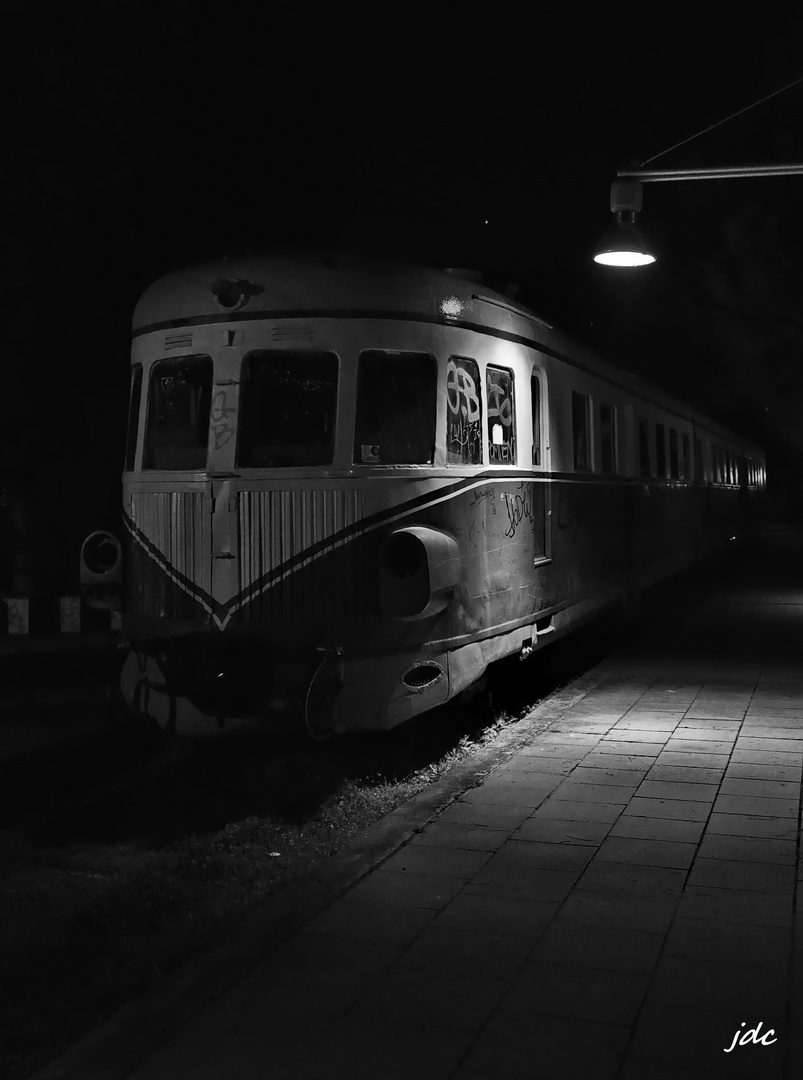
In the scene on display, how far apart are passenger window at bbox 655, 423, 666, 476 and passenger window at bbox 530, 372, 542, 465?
7297 mm

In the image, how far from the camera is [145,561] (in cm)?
867

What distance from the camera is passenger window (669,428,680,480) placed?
18.9 metres

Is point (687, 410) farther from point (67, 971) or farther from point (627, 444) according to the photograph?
point (67, 971)

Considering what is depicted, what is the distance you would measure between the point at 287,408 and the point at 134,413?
1265 millimetres

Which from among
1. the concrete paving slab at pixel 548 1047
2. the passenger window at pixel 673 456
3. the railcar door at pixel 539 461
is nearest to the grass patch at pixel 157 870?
the concrete paving slab at pixel 548 1047

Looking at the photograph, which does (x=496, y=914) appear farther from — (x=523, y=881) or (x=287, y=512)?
(x=287, y=512)

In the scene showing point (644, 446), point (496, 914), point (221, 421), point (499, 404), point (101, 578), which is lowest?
point (496, 914)

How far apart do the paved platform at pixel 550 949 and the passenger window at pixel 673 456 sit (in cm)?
1066

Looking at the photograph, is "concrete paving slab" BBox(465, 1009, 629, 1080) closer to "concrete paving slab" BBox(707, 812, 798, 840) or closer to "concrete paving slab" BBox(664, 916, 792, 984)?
"concrete paving slab" BBox(664, 916, 792, 984)

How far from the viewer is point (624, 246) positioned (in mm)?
10672

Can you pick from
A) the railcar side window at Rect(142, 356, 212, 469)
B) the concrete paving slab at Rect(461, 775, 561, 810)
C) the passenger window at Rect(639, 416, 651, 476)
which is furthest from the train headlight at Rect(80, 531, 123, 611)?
the passenger window at Rect(639, 416, 651, 476)

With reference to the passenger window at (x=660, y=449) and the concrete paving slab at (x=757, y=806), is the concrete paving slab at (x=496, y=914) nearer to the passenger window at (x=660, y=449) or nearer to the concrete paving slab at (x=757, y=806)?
the concrete paving slab at (x=757, y=806)

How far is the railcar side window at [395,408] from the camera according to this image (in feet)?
27.4

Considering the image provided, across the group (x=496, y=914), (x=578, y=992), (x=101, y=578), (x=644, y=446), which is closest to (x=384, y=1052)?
(x=578, y=992)
